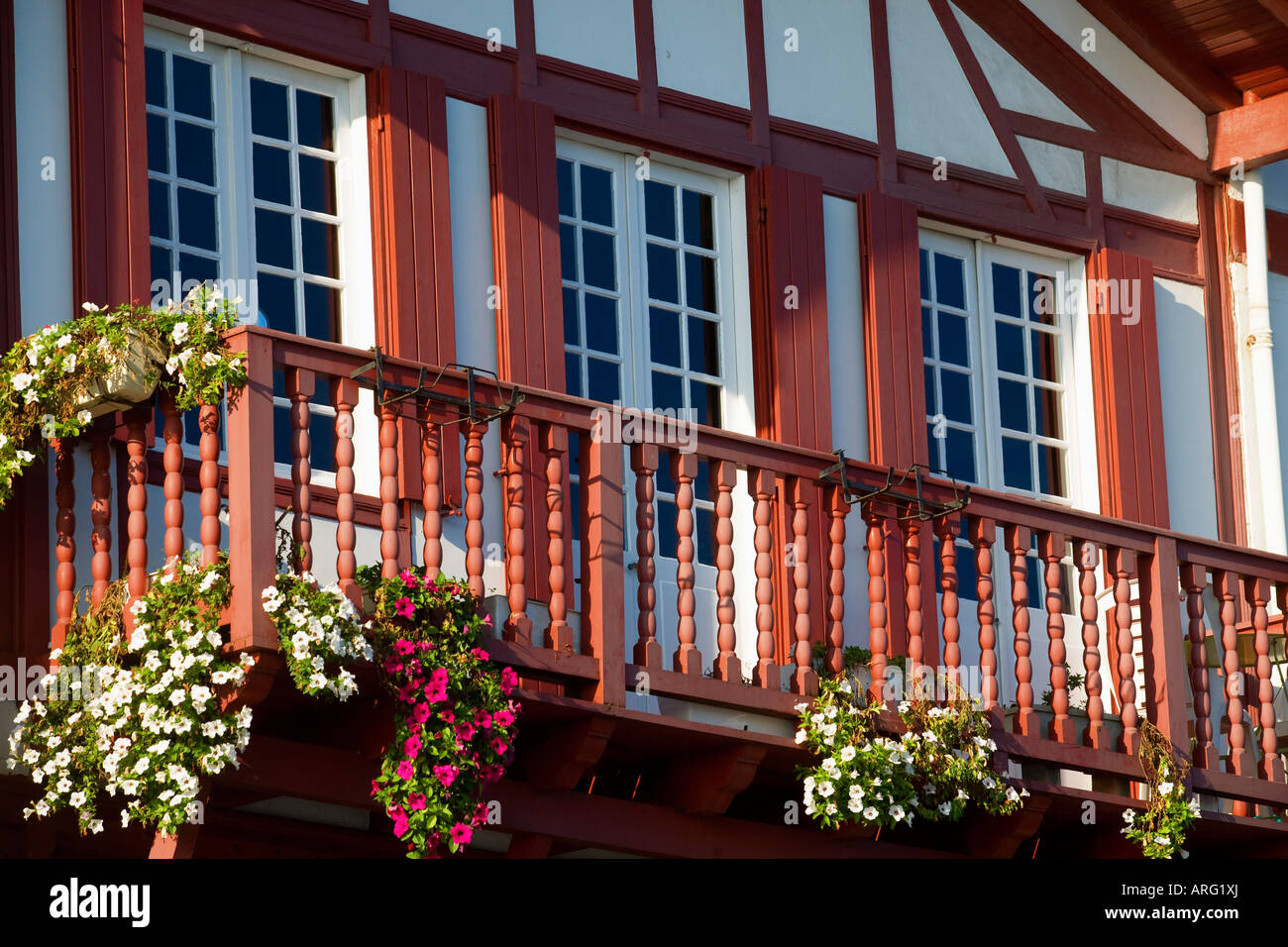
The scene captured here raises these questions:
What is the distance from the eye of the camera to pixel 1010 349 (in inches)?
499

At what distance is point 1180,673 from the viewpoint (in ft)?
34.7

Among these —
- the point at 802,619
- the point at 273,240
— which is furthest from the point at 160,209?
the point at 802,619

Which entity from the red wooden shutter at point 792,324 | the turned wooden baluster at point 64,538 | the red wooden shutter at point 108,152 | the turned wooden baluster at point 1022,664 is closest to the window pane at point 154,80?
the red wooden shutter at point 108,152

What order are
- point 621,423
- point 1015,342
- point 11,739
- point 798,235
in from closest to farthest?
point 11,739 < point 621,423 < point 798,235 < point 1015,342

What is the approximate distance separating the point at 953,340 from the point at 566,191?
2.39 meters

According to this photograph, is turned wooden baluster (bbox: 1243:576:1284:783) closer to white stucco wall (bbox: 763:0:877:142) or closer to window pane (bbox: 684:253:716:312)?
window pane (bbox: 684:253:716:312)

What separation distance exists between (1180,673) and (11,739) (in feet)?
16.5

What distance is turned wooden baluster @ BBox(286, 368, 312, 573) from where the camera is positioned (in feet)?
26.8

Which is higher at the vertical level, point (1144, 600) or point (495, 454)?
point (495, 454)

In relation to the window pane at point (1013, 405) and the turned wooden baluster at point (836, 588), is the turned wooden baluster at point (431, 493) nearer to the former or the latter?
the turned wooden baluster at point (836, 588)

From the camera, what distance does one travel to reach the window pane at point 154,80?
998 centimetres

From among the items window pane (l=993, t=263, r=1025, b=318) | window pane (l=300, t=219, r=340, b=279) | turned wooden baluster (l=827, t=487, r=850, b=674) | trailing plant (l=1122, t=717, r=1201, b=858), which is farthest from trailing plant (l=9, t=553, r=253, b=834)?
window pane (l=993, t=263, r=1025, b=318)
